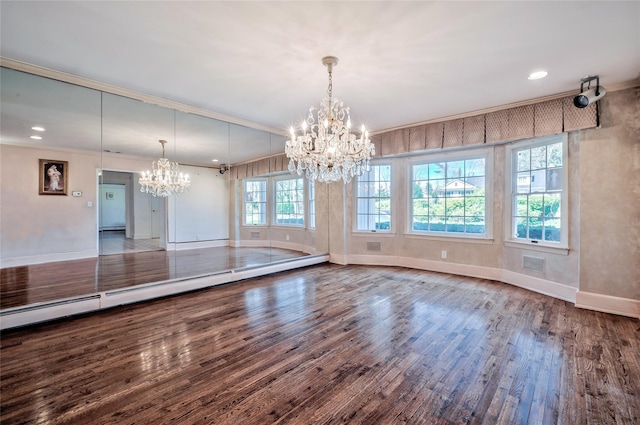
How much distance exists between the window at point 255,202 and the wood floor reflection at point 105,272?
2.34ft

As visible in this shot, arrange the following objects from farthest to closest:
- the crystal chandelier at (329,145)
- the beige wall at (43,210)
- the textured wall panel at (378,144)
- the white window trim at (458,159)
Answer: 1. the textured wall panel at (378,144)
2. the white window trim at (458,159)
3. the crystal chandelier at (329,145)
4. the beige wall at (43,210)

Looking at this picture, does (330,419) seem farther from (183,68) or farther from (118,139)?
(118,139)

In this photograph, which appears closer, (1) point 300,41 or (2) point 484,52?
(1) point 300,41

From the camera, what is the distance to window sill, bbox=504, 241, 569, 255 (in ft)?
12.4

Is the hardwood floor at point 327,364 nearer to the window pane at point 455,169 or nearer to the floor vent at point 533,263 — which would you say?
the floor vent at point 533,263

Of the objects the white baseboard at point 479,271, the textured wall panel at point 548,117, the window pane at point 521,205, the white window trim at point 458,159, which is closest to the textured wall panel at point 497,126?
the textured wall panel at point 548,117

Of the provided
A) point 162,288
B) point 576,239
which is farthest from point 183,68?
point 576,239

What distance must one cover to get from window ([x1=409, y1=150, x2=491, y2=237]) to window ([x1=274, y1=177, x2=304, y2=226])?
7.65 feet

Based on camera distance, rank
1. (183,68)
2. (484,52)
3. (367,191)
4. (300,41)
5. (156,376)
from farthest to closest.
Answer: (367,191)
(183,68)
(484,52)
(300,41)
(156,376)

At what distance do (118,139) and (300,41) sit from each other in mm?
2789

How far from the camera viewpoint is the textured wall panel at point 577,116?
11.1 ft

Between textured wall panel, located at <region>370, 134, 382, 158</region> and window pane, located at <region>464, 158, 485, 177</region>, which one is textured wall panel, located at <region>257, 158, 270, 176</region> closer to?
textured wall panel, located at <region>370, 134, 382, 158</region>

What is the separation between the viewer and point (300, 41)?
251cm

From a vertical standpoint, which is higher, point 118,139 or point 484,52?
point 484,52
